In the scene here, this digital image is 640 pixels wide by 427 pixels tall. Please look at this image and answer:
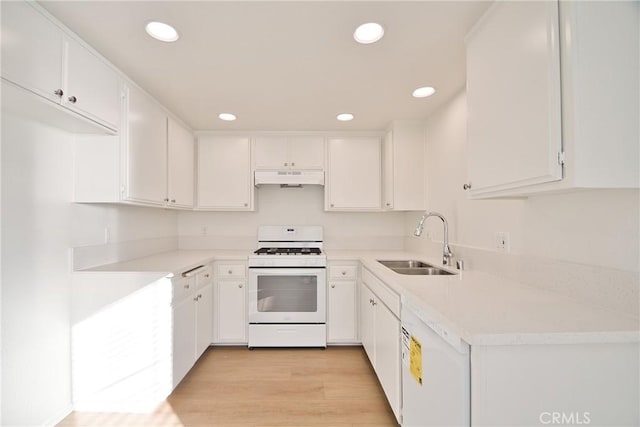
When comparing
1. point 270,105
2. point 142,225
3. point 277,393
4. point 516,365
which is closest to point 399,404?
point 277,393

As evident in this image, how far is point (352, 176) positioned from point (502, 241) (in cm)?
169

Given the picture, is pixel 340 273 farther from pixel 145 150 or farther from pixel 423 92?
pixel 145 150

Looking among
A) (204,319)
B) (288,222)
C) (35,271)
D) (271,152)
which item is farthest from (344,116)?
(35,271)

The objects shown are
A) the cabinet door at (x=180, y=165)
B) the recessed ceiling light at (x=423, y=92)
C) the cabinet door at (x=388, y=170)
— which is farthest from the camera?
the cabinet door at (x=388, y=170)

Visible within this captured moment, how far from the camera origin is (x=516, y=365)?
3.02ft

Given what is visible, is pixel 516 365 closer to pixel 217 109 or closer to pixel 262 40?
pixel 262 40

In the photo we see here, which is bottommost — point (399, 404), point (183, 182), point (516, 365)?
point (399, 404)

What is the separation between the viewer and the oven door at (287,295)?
112 inches

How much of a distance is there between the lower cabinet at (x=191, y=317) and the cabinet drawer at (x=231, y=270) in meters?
0.10

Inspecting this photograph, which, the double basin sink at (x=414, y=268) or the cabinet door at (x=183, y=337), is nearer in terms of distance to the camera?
the cabinet door at (x=183, y=337)

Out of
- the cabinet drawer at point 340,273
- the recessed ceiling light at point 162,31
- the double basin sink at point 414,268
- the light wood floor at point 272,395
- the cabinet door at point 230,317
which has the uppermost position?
the recessed ceiling light at point 162,31

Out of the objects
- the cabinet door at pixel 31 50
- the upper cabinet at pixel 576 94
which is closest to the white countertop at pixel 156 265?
the cabinet door at pixel 31 50

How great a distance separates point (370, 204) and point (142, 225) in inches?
85.2

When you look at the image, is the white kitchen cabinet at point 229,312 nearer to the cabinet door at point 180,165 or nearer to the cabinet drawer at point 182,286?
the cabinet drawer at point 182,286
